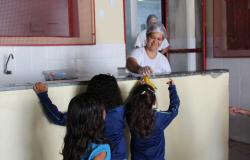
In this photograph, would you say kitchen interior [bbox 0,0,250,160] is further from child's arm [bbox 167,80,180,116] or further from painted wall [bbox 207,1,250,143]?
child's arm [bbox 167,80,180,116]

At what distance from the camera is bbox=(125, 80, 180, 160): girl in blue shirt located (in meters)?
1.71

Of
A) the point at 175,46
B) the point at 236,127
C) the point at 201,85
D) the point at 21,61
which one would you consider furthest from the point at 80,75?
the point at 236,127

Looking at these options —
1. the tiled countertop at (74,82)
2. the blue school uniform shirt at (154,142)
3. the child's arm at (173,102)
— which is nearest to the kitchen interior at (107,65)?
the tiled countertop at (74,82)

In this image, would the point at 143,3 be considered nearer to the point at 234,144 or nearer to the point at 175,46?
the point at 175,46

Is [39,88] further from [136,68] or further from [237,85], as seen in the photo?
[237,85]

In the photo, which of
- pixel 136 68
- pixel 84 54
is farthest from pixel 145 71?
pixel 84 54

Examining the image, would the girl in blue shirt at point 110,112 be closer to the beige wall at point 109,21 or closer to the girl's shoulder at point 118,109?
the girl's shoulder at point 118,109

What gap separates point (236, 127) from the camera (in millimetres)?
4086

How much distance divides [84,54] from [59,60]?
0.27 meters

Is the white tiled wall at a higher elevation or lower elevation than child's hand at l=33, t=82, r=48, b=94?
higher

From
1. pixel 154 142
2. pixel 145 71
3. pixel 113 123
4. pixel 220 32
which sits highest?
pixel 220 32

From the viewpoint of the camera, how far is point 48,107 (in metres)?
1.57

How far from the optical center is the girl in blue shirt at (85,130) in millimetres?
1367

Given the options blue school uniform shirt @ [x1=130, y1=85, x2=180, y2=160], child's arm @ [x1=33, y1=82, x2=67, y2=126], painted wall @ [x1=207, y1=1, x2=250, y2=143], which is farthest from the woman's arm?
painted wall @ [x1=207, y1=1, x2=250, y2=143]
